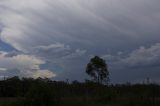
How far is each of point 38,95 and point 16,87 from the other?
2039cm

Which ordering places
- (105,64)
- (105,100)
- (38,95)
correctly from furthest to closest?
(105,64)
(105,100)
(38,95)

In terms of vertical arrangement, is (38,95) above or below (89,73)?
below

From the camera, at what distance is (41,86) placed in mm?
33438

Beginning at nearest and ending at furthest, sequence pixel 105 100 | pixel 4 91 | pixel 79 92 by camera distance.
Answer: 1. pixel 105 100
2. pixel 79 92
3. pixel 4 91

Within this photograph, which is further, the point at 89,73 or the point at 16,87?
the point at 89,73

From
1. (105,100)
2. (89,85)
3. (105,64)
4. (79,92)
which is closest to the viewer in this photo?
(105,100)

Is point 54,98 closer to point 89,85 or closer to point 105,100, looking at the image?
point 105,100

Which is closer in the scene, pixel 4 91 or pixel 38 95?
pixel 38 95

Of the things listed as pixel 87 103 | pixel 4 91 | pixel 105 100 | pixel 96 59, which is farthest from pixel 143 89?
pixel 4 91

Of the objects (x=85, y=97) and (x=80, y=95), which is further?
(x=80, y=95)

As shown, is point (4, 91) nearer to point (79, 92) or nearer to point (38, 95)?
point (79, 92)

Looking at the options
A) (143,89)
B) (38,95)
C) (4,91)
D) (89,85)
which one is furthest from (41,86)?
(4,91)

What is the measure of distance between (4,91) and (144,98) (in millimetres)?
24917

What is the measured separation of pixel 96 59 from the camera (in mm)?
57438
